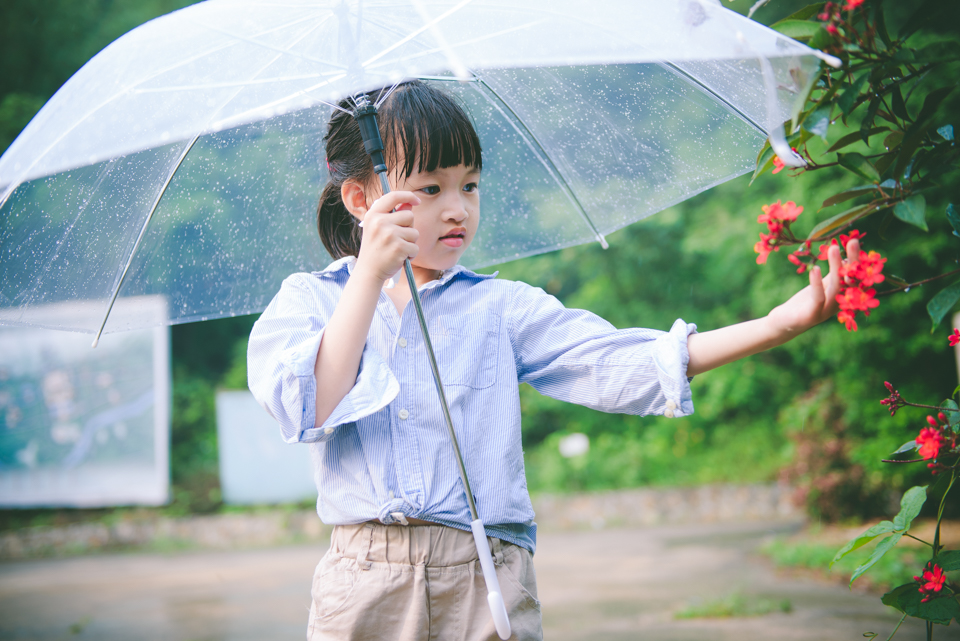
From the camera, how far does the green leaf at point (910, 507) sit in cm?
128

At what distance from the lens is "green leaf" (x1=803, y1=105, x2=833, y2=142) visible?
1.03 meters

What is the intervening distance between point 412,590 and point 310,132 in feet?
3.41

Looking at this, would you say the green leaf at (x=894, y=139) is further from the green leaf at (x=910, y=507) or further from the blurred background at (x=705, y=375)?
the blurred background at (x=705, y=375)

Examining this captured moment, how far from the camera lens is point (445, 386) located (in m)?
1.38

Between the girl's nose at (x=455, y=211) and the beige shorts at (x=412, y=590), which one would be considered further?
the girl's nose at (x=455, y=211)

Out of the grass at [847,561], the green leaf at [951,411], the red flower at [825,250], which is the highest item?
the red flower at [825,250]

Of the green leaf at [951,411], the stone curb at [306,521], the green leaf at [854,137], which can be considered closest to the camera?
the green leaf at [854,137]

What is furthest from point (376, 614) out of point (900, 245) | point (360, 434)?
point (900, 245)

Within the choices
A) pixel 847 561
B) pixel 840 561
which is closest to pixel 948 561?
pixel 840 561

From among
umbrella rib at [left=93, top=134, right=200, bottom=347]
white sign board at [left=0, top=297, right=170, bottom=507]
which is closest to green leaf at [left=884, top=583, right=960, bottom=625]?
umbrella rib at [left=93, top=134, right=200, bottom=347]

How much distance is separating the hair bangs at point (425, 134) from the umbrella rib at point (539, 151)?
0.94 feet

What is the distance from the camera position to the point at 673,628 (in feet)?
11.0

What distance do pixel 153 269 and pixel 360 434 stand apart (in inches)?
28.6

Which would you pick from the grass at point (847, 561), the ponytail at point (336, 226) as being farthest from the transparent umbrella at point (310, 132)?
the grass at point (847, 561)
